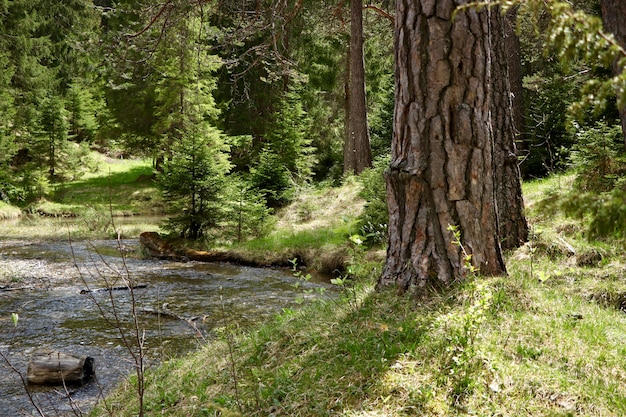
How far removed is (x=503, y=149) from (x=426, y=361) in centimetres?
387

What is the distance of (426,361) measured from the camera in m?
3.26

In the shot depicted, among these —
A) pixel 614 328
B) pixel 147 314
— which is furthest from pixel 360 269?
pixel 147 314

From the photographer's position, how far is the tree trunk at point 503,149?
6.34m

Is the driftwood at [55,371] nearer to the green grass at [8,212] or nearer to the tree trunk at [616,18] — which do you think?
the tree trunk at [616,18]

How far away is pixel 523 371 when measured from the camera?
3.14 metres

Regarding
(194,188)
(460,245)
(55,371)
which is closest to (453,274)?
(460,245)

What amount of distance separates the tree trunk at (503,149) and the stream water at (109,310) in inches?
107

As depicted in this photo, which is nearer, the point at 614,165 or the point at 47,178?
the point at 614,165

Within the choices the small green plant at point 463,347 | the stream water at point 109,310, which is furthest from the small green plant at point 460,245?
the stream water at point 109,310

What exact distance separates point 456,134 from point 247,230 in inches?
411

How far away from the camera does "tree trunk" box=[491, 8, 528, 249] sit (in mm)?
6340

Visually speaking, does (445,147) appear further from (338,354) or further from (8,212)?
(8,212)

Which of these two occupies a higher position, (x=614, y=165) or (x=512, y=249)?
(x=614, y=165)

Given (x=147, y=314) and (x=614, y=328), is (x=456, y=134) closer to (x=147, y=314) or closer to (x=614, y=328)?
(x=614, y=328)
